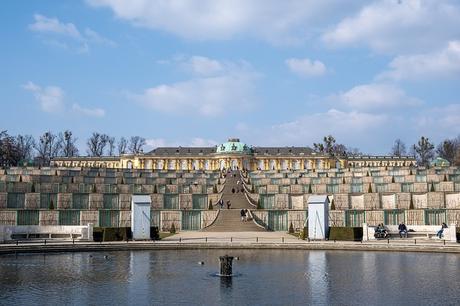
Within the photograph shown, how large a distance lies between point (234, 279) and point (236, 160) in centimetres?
15677

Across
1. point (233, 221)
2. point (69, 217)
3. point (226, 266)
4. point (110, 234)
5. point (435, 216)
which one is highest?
point (435, 216)

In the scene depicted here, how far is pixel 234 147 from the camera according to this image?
18538 centimetres

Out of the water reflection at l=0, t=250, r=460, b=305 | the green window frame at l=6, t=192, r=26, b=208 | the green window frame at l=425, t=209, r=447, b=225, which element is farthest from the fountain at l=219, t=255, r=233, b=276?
the green window frame at l=6, t=192, r=26, b=208

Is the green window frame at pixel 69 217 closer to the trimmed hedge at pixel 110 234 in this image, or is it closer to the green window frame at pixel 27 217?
the green window frame at pixel 27 217

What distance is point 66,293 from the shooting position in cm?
2303

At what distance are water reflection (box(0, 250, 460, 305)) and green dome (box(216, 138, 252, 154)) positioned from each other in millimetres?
147685

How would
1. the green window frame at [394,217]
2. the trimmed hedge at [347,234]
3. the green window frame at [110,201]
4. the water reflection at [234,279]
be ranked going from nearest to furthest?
the water reflection at [234,279], the trimmed hedge at [347,234], the green window frame at [394,217], the green window frame at [110,201]

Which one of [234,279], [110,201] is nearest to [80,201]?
[110,201]

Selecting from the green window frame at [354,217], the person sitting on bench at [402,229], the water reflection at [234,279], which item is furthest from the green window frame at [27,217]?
the person sitting on bench at [402,229]

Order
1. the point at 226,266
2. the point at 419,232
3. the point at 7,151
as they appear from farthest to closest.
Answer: the point at 7,151 → the point at 419,232 → the point at 226,266

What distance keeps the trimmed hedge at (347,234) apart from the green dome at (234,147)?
136 m

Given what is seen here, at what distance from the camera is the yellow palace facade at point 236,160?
602ft

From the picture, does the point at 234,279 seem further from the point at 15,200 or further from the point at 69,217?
the point at 15,200

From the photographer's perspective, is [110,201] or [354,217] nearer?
[354,217]
